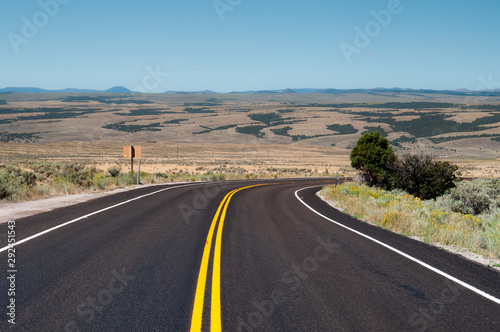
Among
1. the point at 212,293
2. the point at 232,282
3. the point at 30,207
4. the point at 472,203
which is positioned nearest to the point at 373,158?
the point at 472,203

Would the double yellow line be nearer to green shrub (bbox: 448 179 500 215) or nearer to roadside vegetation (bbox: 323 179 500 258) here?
roadside vegetation (bbox: 323 179 500 258)

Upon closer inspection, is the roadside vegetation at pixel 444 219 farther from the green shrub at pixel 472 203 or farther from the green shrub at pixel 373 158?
the green shrub at pixel 373 158

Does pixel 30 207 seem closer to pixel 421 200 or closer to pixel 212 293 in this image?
pixel 212 293

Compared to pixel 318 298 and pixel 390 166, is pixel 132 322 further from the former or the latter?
pixel 390 166

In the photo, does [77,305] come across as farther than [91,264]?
No

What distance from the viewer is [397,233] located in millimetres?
11578

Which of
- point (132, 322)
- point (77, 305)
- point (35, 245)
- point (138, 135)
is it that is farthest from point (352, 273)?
point (138, 135)

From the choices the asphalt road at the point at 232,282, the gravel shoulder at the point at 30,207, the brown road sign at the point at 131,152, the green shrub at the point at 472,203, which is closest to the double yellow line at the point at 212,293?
the asphalt road at the point at 232,282

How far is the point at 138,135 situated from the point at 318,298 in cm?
13885

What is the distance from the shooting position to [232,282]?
6.22 m

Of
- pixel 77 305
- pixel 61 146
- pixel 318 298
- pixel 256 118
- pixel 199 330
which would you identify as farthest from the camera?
pixel 256 118

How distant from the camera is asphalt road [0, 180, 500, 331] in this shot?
4.86 meters

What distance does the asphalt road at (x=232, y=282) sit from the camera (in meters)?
4.86

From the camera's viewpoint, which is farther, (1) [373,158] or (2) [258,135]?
(2) [258,135]
